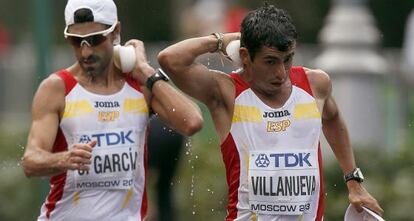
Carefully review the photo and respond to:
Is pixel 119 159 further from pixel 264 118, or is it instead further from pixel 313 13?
pixel 313 13

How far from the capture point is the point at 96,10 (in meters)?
9.96

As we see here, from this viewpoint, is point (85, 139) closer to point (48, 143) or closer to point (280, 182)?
point (48, 143)

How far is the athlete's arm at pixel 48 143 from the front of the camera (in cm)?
924

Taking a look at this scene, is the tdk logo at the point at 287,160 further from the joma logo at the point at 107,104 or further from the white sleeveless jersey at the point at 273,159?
the joma logo at the point at 107,104

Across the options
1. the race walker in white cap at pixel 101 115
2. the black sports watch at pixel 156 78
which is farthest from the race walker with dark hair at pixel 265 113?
the race walker in white cap at pixel 101 115

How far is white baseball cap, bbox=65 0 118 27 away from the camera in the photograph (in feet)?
32.6

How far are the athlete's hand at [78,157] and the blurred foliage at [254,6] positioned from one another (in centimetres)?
1544

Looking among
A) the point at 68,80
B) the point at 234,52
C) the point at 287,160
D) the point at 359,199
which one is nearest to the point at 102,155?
the point at 68,80

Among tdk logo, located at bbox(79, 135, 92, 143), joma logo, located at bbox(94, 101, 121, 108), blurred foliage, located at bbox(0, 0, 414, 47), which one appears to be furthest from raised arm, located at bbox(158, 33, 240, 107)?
blurred foliage, located at bbox(0, 0, 414, 47)

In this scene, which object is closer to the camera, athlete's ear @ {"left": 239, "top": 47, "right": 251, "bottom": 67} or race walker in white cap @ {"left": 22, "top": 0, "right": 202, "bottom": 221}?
athlete's ear @ {"left": 239, "top": 47, "right": 251, "bottom": 67}

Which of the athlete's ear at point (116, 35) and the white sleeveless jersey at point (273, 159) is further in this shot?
the athlete's ear at point (116, 35)

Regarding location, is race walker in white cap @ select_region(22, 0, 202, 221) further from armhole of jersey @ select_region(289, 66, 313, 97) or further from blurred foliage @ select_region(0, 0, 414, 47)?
blurred foliage @ select_region(0, 0, 414, 47)

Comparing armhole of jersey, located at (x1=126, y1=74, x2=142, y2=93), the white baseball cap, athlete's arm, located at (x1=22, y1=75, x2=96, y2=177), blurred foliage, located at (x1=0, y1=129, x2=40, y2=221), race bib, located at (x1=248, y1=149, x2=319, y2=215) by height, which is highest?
the white baseball cap

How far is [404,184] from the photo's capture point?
14.9 metres
